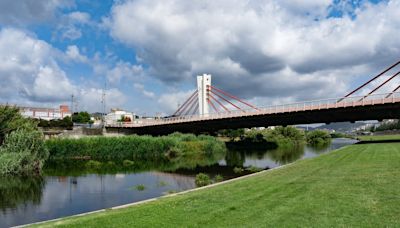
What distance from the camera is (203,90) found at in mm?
75125

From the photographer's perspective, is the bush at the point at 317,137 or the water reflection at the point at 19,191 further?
the bush at the point at 317,137

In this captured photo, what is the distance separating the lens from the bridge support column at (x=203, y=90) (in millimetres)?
74188

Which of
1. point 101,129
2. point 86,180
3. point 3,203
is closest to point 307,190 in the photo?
point 3,203

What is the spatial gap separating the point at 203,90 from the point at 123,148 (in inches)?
1291

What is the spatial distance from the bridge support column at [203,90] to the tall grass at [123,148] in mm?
22430

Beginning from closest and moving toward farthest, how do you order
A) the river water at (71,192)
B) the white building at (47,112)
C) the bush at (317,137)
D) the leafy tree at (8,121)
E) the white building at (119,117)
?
the river water at (71,192)
the leafy tree at (8,121)
the bush at (317,137)
the white building at (119,117)
the white building at (47,112)

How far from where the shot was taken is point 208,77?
76.1m

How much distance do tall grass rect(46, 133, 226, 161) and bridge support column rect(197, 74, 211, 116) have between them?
2243 cm

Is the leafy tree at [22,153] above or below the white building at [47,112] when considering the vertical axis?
below

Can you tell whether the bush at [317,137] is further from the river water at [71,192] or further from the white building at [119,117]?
the river water at [71,192]

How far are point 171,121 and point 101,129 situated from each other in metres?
14.2

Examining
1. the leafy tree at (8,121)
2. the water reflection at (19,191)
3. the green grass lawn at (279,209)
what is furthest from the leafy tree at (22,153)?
the green grass lawn at (279,209)

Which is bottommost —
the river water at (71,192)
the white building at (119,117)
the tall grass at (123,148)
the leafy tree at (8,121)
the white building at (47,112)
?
the river water at (71,192)

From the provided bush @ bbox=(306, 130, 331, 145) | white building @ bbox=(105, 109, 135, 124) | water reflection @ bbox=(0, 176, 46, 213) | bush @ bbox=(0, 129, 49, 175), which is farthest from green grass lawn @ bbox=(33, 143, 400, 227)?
white building @ bbox=(105, 109, 135, 124)
